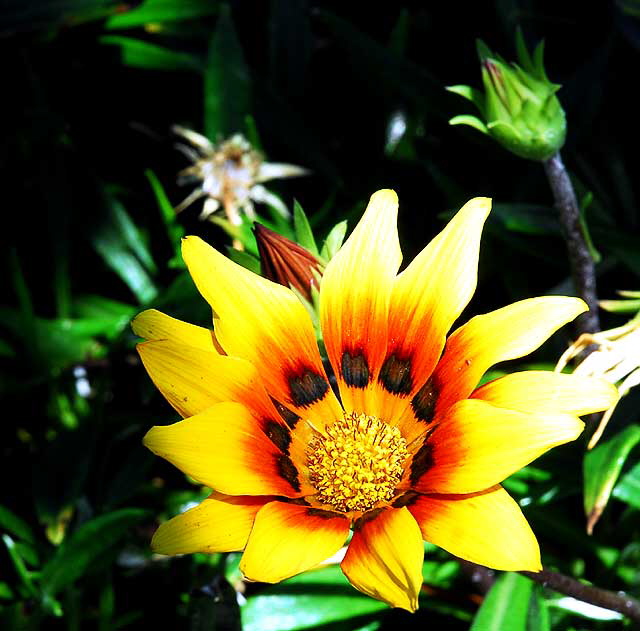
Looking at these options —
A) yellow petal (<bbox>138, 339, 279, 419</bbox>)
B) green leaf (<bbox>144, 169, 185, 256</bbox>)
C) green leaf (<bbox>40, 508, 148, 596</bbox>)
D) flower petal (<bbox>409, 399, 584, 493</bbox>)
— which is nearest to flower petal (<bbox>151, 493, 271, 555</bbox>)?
yellow petal (<bbox>138, 339, 279, 419</bbox>)

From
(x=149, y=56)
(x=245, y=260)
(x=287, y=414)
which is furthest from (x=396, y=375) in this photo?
(x=149, y=56)

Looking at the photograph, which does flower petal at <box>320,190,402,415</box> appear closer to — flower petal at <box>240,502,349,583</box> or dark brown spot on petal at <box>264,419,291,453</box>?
dark brown spot on petal at <box>264,419,291,453</box>

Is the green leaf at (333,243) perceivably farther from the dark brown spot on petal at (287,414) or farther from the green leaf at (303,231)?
the dark brown spot on petal at (287,414)

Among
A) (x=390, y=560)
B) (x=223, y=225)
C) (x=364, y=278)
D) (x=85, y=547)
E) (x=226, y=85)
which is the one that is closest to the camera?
(x=390, y=560)

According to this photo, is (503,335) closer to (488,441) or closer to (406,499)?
(488,441)

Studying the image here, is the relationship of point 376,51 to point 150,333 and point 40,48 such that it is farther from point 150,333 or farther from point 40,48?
point 150,333
